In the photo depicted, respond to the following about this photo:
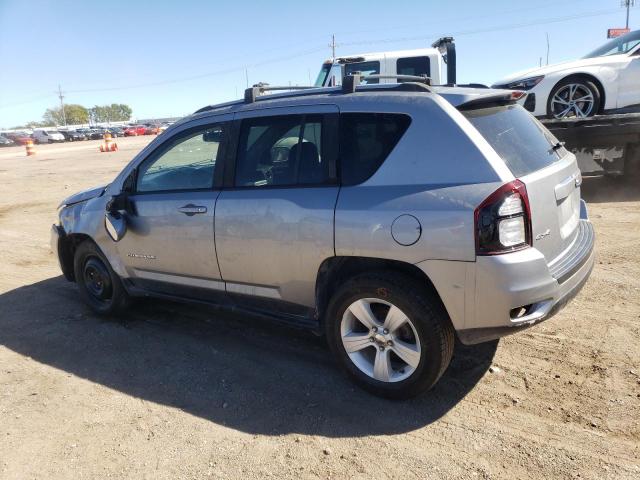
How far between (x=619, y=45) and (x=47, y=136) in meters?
62.3

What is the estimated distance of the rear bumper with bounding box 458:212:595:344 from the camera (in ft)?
8.82

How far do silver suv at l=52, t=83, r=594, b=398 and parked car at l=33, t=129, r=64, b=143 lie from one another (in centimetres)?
6289

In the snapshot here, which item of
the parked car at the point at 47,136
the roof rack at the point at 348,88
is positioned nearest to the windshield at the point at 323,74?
the roof rack at the point at 348,88

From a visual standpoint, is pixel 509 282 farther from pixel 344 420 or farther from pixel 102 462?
pixel 102 462

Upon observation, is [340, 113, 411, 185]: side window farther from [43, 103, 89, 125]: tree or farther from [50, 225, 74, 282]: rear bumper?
[43, 103, 89, 125]: tree

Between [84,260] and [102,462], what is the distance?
8.58ft

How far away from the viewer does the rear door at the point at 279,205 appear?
3.25 m

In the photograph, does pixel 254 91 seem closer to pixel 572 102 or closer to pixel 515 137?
pixel 515 137

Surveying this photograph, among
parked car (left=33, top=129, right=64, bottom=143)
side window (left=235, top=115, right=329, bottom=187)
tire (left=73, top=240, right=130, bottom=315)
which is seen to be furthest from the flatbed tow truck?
parked car (left=33, top=129, right=64, bottom=143)

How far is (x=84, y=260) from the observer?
16.3 ft

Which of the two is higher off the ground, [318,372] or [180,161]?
[180,161]

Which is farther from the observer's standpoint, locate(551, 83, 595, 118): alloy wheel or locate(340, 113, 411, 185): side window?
locate(551, 83, 595, 118): alloy wheel

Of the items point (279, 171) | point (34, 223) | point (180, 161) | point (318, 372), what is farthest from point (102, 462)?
point (34, 223)

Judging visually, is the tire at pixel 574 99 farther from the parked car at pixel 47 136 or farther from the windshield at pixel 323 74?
the parked car at pixel 47 136
